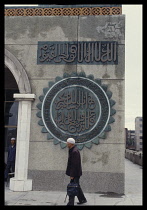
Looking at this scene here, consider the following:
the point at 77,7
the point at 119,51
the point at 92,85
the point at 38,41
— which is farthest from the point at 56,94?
the point at 77,7

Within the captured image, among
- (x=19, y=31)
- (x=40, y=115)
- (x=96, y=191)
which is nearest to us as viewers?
(x=96, y=191)

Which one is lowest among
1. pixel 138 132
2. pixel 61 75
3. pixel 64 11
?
pixel 138 132

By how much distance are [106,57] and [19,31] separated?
2897mm

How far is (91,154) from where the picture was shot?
6.74 meters

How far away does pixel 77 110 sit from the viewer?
696cm

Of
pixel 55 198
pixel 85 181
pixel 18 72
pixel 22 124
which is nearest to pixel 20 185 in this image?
pixel 55 198

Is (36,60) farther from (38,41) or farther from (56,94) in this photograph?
(56,94)

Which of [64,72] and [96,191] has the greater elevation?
[64,72]

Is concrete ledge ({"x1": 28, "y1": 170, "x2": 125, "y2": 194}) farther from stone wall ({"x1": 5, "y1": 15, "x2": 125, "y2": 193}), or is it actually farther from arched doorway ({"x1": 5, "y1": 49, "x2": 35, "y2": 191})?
arched doorway ({"x1": 5, "y1": 49, "x2": 35, "y2": 191})

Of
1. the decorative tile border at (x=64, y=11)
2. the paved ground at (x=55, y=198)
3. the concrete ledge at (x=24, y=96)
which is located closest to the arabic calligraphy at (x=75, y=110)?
the concrete ledge at (x=24, y=96)

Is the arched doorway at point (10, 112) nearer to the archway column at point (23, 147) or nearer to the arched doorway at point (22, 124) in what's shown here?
the arched doorway at point (22, 124)

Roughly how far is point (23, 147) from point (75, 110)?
186cm

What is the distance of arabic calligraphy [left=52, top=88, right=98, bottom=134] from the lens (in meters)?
6.89

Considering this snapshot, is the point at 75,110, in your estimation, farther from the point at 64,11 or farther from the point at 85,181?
the point at 64,11
